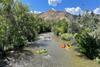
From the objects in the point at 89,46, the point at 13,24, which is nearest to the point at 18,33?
the point at 13,24

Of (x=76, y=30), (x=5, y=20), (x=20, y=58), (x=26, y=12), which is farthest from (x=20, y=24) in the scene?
(x=76, y=30)

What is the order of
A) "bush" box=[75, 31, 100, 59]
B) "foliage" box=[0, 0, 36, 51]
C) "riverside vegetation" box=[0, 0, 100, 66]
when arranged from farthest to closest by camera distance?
"foliage" box=[0, 0, 36, 51] → "riverside vegetation" box=[0, 0, 100, 66] → "bush" box=[75, 31, 100, 59]

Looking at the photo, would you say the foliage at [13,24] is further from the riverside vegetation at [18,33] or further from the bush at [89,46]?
the bush at [89,46]

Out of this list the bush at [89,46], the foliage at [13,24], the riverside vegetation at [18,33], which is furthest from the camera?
the foliage at [13,24]

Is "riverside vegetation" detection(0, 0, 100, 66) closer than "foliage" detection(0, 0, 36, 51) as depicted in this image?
Yes

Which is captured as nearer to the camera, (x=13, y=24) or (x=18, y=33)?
(x=13, y=24)

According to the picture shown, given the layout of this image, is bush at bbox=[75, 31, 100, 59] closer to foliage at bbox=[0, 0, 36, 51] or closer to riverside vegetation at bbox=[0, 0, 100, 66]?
riverside vegetation at bbox=[0, 0, 100, 66]

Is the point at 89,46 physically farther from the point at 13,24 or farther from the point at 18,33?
the point at 13,24

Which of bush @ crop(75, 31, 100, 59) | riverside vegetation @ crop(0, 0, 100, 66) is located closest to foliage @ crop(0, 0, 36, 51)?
riverside vegetation @ crop(0, 0, 100, 66)

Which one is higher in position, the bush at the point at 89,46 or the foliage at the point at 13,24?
the foliage at the point at 13,24

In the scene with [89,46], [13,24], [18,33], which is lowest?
[89,46]

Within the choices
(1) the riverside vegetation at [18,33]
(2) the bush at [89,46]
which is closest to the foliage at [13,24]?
(1) the riverside vegetation at [18,33]

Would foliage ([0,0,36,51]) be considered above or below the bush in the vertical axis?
above

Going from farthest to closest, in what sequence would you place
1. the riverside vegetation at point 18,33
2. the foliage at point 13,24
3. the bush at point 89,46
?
the foliage at point 13,24, the riverside vegetation at point 18,33, the bush at point 89,46
